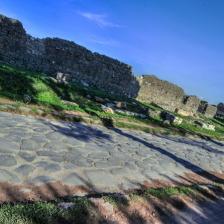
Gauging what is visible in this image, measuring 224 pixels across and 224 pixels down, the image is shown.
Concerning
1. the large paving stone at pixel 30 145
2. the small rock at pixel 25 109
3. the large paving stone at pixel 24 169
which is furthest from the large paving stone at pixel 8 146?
the small rock at pixel 25 109

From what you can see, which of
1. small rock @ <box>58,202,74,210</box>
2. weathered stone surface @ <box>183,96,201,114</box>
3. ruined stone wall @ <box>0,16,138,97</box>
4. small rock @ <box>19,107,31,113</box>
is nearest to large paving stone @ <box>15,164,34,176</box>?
small rock @ <box>58,202,74,210</box>

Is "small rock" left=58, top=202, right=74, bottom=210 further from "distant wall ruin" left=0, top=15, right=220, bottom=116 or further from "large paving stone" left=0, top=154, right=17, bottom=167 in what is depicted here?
"distant wall ruin" left=0, top=15, right=220, bottom=116

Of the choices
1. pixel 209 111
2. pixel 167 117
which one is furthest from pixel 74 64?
pixel 209 111

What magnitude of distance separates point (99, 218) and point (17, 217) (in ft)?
3.37

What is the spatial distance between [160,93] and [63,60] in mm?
9061

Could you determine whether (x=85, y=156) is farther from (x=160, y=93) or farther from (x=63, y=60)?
(x=160, y=93)

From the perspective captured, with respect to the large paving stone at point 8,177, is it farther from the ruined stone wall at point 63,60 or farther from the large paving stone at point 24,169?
the ruined stone wall at point 63,60

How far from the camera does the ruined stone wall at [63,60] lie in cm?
1611

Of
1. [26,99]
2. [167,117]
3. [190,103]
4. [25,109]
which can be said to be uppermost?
[190,103]

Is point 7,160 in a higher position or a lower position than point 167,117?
lower

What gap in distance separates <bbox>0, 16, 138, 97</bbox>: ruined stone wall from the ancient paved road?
8.14 meters

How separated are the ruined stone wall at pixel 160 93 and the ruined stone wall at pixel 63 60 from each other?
1.08m

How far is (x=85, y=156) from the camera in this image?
21.2 ft

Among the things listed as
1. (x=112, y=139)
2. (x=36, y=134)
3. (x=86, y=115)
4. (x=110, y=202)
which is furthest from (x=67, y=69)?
(x=110, y=202)
